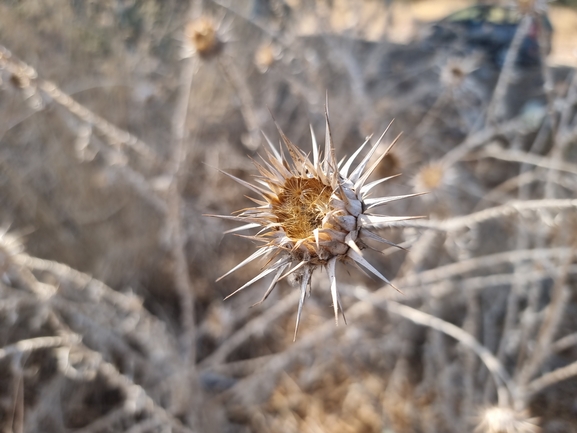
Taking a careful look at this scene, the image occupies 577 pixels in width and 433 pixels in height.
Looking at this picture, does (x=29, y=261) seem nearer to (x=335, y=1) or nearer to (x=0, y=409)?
(x=0, y=409)

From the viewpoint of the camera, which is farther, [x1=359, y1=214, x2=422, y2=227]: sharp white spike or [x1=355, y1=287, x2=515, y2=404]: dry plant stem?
[x1=355, y1=287, x2=515, y2=404]: dry plant stem

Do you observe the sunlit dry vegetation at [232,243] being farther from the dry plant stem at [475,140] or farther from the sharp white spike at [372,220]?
the sharp white spike at [372,220]

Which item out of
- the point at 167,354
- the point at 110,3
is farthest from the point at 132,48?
the point at 167,354

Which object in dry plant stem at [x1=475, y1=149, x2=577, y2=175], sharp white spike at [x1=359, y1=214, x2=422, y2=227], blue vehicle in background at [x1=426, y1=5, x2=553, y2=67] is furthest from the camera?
blue vehicle in background at [x1=426, y1=5, x2=553, y2=67]

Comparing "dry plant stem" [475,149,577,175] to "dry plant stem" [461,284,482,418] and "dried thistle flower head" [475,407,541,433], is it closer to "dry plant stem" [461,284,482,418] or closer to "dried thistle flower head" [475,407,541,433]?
"dry plant stem" [461,284,482,418]

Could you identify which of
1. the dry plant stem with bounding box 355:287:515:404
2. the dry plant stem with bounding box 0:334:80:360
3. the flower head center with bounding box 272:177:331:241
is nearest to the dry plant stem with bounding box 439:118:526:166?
the dry plant stem with bounding box 355:287:515:404

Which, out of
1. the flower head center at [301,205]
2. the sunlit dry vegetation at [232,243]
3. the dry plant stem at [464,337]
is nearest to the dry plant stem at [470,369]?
the sunlit dry vegetation at [232,243]

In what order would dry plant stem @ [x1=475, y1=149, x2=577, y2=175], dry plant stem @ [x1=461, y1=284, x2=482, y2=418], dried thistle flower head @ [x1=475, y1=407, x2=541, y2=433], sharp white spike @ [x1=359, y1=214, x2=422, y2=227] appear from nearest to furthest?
sharp white spike @ [x1=359, y1=214, x2=422, y2=227] → dried thistle flower head @ [x1=475, y1=407, x2=541, y2=433] → dry plant stem @ [x1=475, y1=149, x2=577, y2=175] → dry plant stem @ [x1=461, y1=284, x2=482, y2=418]
